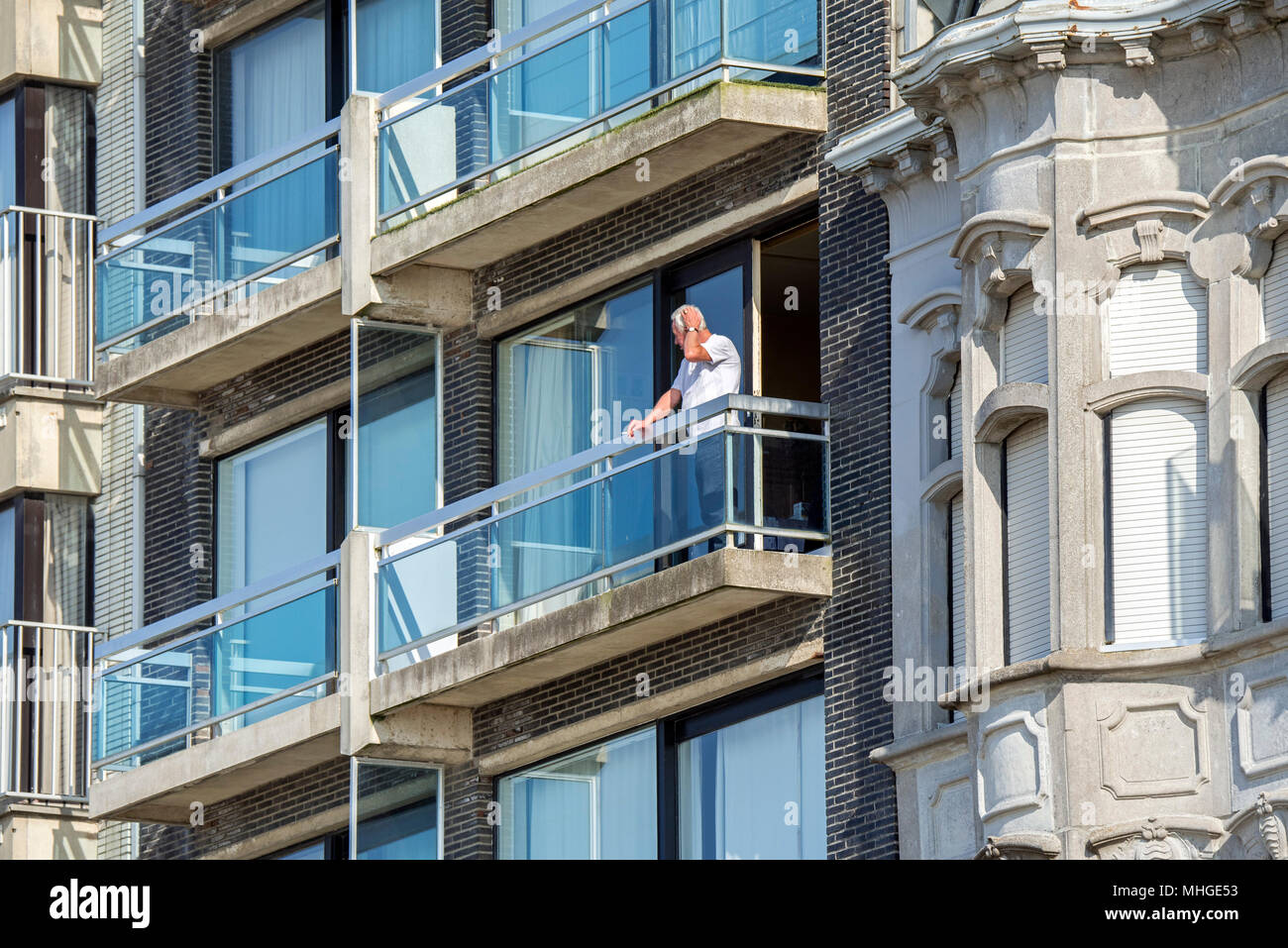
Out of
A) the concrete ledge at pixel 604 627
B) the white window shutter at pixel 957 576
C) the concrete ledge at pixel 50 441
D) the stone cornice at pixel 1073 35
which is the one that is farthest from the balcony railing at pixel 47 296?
the stone cornice at pixel 1073 35

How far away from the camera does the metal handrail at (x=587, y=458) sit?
28.4m

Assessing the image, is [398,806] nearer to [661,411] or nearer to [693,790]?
[693,790]

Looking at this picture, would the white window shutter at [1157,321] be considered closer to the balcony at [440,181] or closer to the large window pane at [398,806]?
the balcony at [440,181]

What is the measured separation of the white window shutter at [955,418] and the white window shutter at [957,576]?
0.33 m

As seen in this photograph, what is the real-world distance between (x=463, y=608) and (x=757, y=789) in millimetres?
3149

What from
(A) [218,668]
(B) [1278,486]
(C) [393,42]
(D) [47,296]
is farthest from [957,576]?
(D) [47,296]

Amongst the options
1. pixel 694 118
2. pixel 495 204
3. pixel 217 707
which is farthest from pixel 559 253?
pixel 217 707

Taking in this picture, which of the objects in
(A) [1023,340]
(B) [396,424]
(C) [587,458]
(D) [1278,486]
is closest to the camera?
(D) [1278,486]

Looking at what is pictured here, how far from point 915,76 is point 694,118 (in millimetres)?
3213

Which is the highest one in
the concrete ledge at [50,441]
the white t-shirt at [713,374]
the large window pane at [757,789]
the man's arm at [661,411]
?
the concrete ledge at [50,441]

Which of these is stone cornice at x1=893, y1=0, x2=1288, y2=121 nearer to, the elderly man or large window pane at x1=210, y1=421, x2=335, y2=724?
the elderly man

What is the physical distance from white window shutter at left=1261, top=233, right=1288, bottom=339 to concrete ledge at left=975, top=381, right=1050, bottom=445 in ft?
5.20

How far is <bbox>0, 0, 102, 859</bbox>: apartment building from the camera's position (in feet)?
121

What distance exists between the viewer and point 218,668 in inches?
1315
